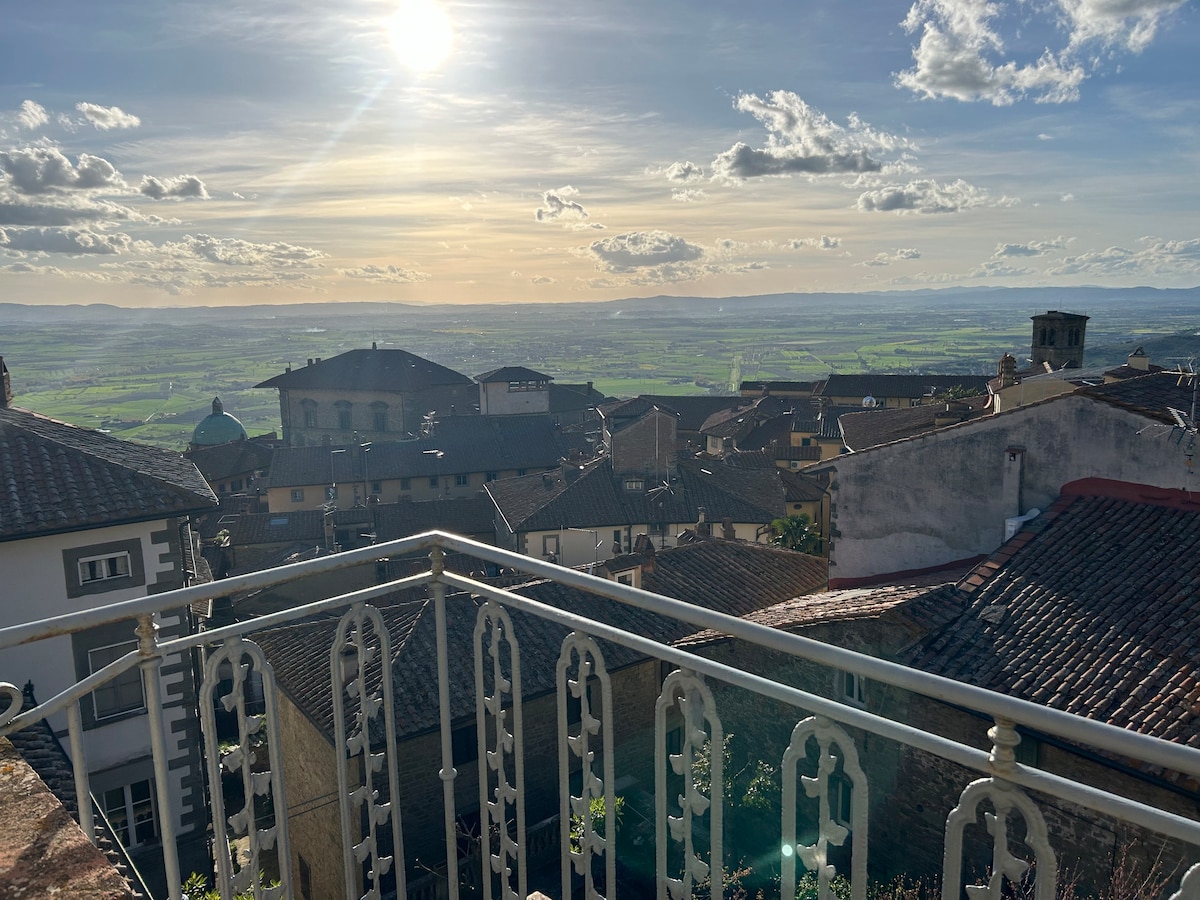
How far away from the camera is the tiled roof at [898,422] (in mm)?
28906

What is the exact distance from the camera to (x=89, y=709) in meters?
14.3

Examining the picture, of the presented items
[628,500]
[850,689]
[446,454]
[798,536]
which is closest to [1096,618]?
[850,689]

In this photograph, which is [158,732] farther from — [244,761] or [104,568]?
[104,568]

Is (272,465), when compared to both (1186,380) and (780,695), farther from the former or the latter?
(780,695)

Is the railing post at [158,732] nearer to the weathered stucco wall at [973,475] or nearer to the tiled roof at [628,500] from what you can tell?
the weathered stucco wall at [973,475]

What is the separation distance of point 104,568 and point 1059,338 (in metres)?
49.9

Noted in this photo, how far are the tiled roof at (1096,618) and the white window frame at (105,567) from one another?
12961mm

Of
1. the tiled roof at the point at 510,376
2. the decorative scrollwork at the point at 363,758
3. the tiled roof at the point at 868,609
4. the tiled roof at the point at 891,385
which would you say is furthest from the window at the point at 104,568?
the tiled roof at the point at 510,376

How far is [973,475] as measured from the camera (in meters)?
16.8

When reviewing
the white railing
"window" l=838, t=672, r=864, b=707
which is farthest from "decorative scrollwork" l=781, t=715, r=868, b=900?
"window" l=838, t=672, r=864, b=707

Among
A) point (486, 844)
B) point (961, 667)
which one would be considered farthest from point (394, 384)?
point (486, 844)

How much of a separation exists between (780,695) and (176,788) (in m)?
14.9

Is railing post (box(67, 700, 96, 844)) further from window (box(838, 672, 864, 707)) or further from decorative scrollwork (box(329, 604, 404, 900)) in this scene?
window (box(838, 672, 864, 707))

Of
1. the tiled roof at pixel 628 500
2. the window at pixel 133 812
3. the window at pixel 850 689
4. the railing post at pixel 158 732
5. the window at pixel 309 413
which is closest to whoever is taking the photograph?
the railing post at pixel 158 732
